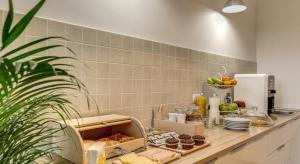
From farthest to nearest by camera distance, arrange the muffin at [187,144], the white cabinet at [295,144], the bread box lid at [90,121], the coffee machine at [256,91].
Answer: the white cabinet at [295,144], the coffee machine at [256,91], the muffin at [187,144], the bread box lid at [90,121]

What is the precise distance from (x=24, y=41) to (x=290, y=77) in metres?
3.21

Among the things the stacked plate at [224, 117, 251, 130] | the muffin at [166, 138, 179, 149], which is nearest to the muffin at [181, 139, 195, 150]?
the muffin at [166, 138, 179, 149]

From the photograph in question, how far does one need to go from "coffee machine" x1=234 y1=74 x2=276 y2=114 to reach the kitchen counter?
41 centimetres

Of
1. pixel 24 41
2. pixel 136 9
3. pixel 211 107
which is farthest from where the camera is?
pixel 211 107

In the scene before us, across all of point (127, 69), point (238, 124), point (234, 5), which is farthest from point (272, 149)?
point (127, 69)

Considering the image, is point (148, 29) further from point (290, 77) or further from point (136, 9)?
point (290, 77)

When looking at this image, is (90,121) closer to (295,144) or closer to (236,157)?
(236,157)

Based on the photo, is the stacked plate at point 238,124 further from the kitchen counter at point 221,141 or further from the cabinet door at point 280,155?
the cabinet door at point 280,155

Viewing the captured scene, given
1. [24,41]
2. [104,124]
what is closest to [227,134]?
[104,124]

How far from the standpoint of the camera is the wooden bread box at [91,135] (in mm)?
949

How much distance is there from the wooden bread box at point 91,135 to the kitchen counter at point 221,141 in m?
0.14

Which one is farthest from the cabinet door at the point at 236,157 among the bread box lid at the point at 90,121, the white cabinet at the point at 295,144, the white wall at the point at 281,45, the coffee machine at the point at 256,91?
the white wall at the point at 281,45

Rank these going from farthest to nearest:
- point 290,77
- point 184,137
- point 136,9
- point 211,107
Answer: point 290,77, point 211,107, point 136,9, point 184,137

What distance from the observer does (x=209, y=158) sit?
1146 mm
